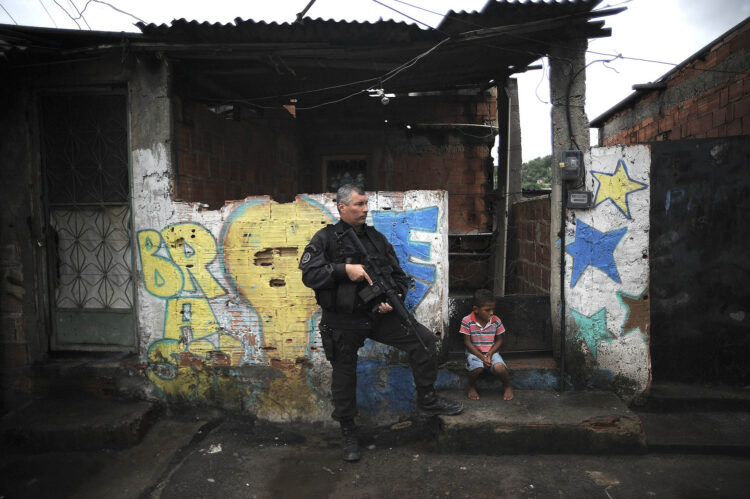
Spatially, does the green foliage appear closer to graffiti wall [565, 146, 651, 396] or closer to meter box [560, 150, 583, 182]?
graffiti wall [565, 146, 651, 396]

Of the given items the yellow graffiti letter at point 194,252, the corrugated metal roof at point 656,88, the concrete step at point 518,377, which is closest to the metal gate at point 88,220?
the yellow graffiti letter at point 194,252

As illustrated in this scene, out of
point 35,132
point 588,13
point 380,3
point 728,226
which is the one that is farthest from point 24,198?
point 728,226

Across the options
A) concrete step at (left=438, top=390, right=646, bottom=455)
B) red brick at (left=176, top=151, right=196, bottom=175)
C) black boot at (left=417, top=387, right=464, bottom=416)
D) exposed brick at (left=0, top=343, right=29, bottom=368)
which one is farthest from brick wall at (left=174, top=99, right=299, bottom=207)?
concrete step at (left=438, top=390, right=646, bottom=455)

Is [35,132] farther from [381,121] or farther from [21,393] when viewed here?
[381,121]

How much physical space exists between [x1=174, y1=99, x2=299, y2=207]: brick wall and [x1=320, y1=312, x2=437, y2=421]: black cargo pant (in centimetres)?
172

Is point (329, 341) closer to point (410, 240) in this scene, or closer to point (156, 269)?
point (410, 240)

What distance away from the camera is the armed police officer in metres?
3.08

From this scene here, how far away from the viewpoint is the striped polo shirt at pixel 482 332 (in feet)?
12.3

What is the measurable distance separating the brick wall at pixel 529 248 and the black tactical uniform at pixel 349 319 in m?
1.78

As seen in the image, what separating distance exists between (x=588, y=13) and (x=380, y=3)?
1646 millimetres

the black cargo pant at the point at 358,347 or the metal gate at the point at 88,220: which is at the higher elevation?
the metal gate at the point at 88,220

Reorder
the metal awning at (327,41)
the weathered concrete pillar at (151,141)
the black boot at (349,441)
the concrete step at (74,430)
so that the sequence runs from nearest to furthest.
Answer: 1. the black boot at (349,441)
2. the metal awning at (327,41)
3. the concrete step at (74,430)
4. the weathered concrete pillar at (151,141)

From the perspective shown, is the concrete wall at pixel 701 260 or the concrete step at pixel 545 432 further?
the concrete wall at pixel 701 260

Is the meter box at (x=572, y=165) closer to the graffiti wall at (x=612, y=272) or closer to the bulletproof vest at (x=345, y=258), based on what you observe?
the graffiti wall at (x=612, y=272)
